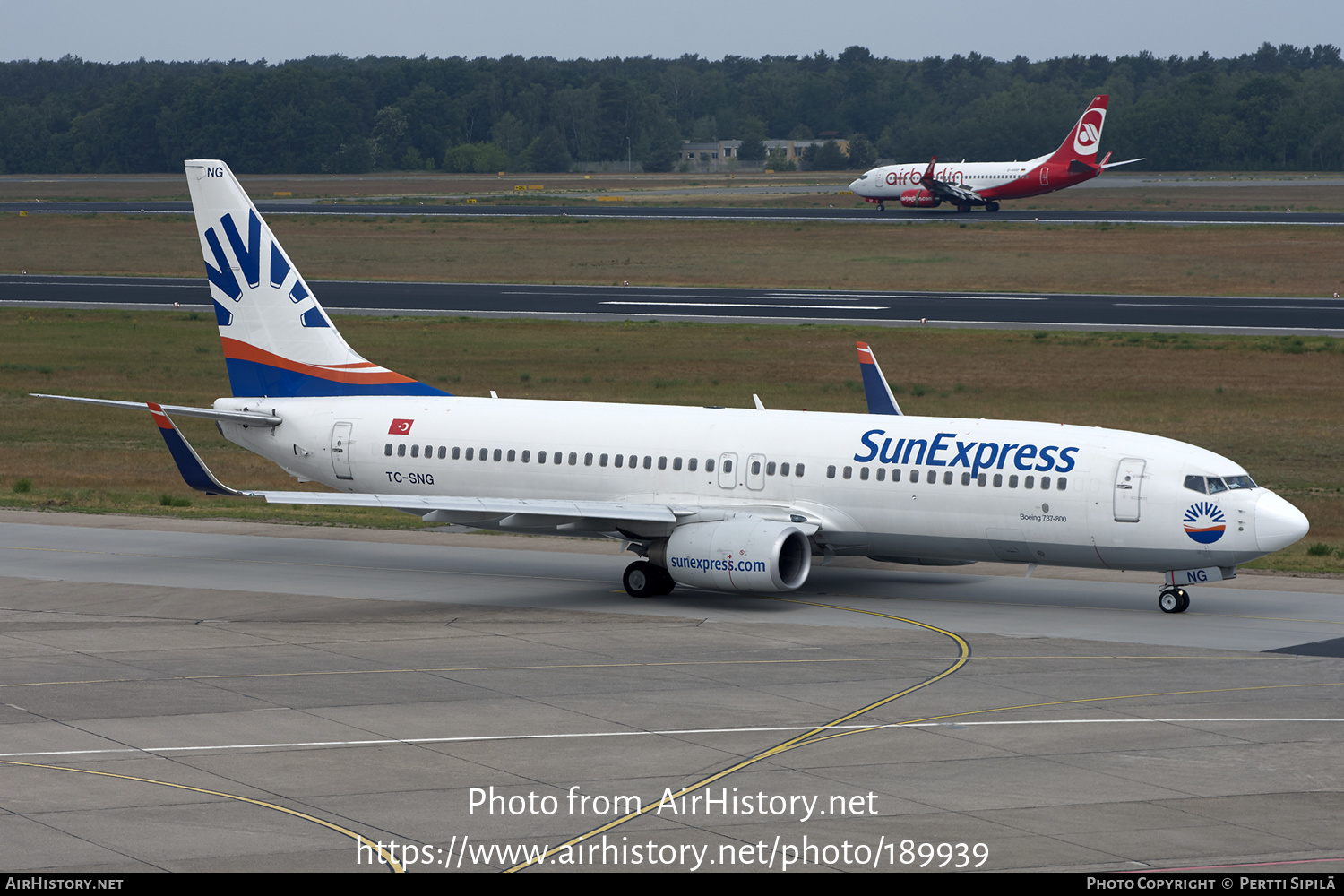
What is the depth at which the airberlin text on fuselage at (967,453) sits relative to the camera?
33219 mm

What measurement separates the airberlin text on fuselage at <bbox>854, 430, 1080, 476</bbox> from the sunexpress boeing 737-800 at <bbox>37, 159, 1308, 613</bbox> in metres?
0.04

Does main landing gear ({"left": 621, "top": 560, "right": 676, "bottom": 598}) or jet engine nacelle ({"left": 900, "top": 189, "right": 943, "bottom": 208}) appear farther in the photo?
jet engine nacelle ({"left": 900, "top": 189, "right": 943, "bottom": 208})

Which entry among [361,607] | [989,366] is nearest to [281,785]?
[361,607]

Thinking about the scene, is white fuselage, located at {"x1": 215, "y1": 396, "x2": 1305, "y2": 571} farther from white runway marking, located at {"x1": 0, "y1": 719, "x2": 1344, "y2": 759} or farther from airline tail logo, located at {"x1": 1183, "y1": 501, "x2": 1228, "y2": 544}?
white runway marking, located at {"x1": 0, "y1": 719, "x2": 1344, "y2": 759}

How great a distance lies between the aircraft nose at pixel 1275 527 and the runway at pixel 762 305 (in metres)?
50.2

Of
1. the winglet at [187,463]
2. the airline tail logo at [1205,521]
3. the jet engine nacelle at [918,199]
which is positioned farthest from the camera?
the jet engine nacelle at [918,199]

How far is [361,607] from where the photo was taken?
34188 millimetres

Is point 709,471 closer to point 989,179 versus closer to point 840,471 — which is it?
point 840,471

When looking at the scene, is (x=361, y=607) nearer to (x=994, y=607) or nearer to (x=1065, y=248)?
Result: (x=994, y=607)

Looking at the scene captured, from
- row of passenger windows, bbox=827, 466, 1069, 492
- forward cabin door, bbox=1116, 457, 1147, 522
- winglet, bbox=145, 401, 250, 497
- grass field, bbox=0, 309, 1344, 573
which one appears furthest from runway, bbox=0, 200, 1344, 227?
winglet, bbox=145, 401, 250, 497

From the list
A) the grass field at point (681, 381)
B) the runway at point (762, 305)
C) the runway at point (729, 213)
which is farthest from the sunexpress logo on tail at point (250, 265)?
the runway at point (729, 213)

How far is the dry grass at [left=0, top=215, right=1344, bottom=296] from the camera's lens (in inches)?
4117

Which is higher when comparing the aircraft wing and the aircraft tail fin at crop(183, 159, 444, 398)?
the aircraft wing

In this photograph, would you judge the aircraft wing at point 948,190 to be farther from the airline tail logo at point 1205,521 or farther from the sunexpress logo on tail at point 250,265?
the airline tail logo at point 1205,521
